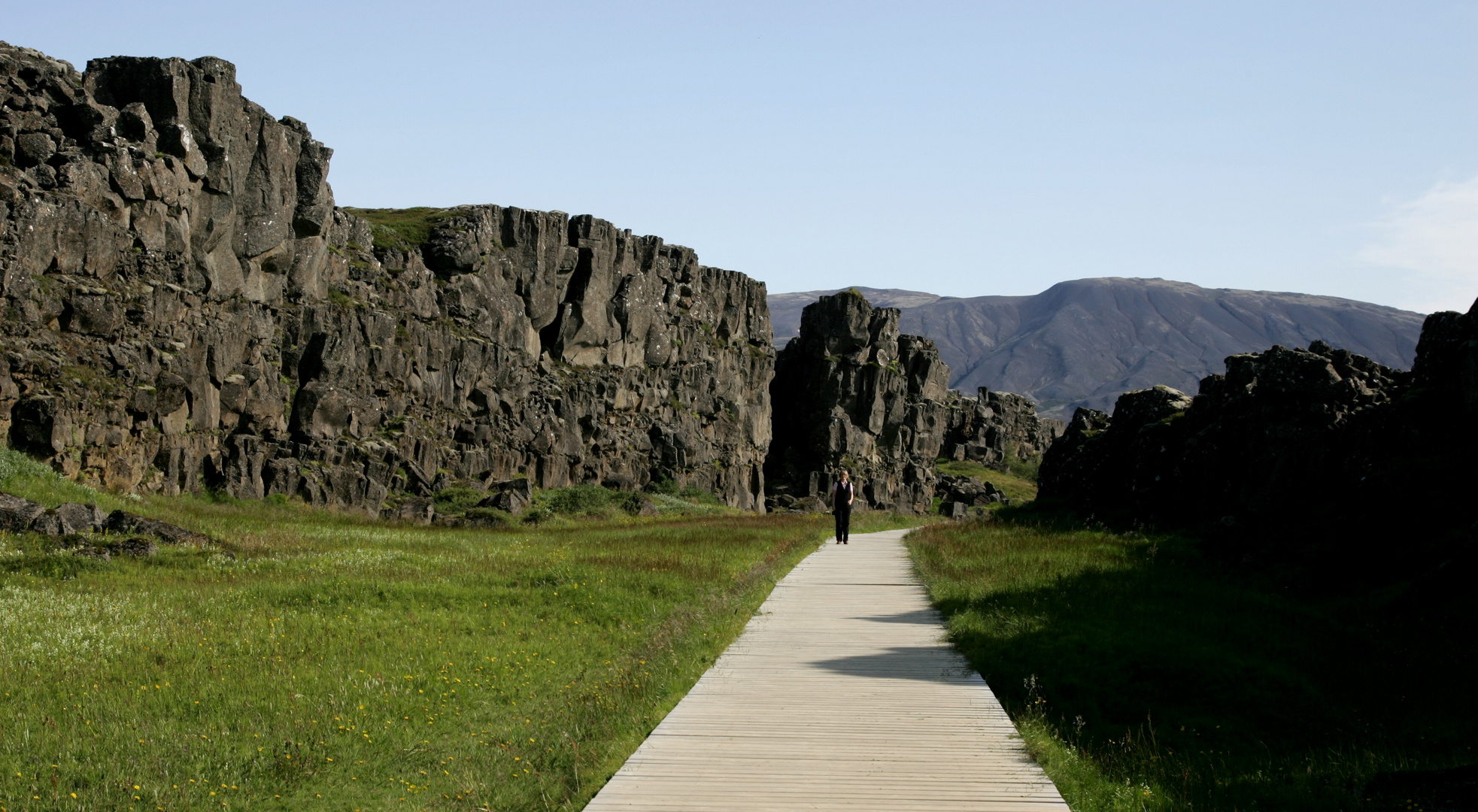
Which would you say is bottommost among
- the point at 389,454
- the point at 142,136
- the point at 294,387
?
the point at 389,454

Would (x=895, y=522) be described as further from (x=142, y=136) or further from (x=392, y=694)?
(x=392, y=694)

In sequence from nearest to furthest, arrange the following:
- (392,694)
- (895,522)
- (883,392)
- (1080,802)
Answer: (1080,802) < (392,694) < (895,522) < (883,392)

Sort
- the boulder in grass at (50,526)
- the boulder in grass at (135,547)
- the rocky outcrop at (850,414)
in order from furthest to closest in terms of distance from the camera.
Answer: the rocky outcrop at (850,414) → the boulder in grass at (50,526) → the boulder in grass at (135,547)

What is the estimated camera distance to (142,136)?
42469mm

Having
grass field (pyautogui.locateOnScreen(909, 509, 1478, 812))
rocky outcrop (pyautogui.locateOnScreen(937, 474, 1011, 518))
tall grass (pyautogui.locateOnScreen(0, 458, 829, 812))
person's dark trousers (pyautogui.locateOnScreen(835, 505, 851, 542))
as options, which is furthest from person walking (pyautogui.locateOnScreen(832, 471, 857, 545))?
rocky outcrop (pyautogui.locateOnScreen(937, 474, 1011, 518))

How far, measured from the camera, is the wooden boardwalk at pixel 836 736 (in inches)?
384

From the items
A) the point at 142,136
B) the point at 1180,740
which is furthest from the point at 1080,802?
the point at 142,136

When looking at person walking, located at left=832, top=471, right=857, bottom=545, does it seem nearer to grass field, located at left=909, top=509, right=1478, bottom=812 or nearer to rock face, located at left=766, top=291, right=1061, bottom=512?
grass field, located at left=909, top=509, right=1478, bottom=812

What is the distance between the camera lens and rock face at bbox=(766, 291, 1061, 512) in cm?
9988

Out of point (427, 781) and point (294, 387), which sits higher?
point (294, 387)

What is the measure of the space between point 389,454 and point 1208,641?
136ft

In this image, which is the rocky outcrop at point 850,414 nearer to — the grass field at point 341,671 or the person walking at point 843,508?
the person walking at point 843,508

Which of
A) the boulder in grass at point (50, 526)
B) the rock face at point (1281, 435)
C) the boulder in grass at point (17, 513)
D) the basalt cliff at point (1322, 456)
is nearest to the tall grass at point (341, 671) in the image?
the boulder in grass at point (50, 526)

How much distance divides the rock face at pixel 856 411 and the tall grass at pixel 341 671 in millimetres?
70233
